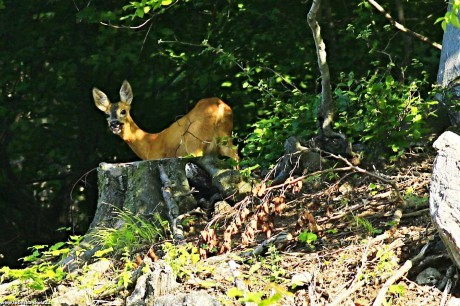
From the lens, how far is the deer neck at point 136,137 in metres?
12.4

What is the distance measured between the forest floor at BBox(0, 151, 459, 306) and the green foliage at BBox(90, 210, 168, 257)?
6.8 inches

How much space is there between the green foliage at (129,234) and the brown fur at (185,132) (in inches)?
76.6

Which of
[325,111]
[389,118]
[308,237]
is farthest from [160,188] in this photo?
[308,237]

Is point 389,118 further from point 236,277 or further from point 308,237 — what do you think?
point 236,277

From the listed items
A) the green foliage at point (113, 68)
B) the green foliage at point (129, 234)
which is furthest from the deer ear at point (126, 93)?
the green foliage at point (129, 234)

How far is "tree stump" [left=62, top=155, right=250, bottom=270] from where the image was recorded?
9.41 meters

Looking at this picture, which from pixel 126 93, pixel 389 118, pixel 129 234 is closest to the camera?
pixel 129 234

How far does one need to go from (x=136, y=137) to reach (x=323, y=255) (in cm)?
560

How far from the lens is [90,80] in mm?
13375

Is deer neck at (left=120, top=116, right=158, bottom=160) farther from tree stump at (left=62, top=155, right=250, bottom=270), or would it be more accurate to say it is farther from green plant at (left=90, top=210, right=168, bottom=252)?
green plant at (left=90, top=210, right=168, bottom=252)

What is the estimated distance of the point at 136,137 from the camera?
12516 mm

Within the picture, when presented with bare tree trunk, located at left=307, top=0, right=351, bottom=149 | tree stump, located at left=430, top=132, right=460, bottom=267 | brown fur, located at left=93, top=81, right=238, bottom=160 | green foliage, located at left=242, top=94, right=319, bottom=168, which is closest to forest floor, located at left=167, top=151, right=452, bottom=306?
tree stump, located at left=430, top=132, right=460, bottom=267

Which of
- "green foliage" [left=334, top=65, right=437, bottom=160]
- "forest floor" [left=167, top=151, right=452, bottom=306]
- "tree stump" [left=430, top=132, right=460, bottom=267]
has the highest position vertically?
"tree stump" [left=430, top=132, right=460, bottom=267]

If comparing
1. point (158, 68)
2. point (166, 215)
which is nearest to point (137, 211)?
point (166, 215)
